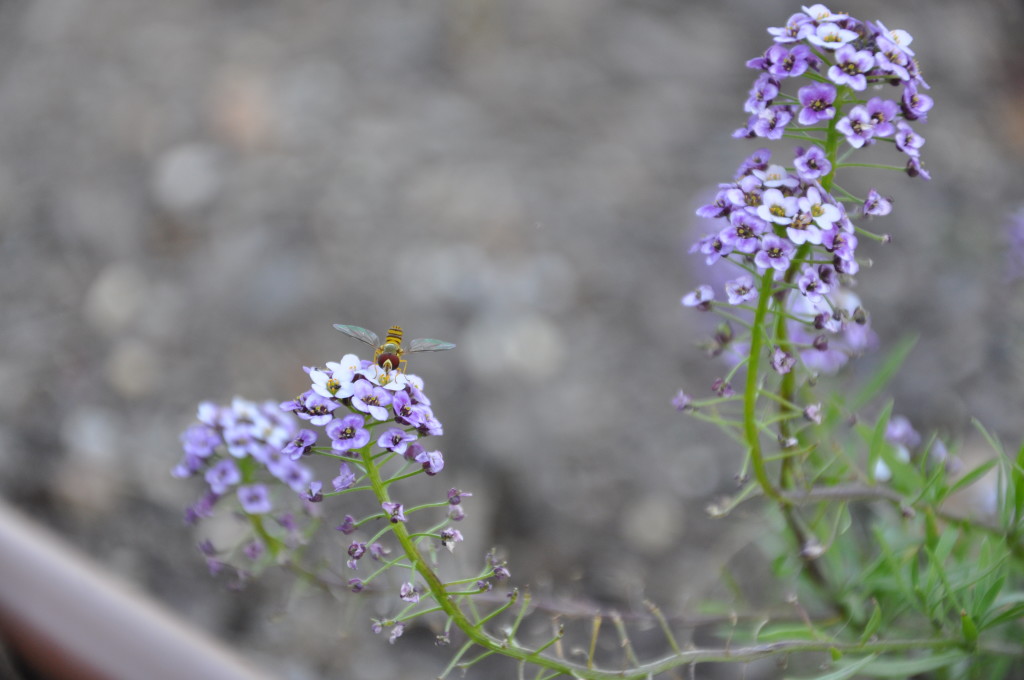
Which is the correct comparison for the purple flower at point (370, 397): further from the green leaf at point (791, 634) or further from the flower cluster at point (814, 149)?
the green leaf at point (791, 634)

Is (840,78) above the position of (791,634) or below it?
above

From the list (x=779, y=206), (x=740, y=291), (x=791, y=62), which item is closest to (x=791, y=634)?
(x=740, y=291)

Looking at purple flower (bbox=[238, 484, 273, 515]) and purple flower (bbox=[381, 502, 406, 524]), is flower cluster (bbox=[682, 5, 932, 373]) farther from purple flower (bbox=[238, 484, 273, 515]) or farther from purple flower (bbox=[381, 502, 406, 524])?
purple flower (bbox=[238, 484, 273, 515])

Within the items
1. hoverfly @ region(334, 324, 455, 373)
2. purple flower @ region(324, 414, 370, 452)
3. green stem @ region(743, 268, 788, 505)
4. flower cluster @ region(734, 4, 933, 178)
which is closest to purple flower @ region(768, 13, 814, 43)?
flower cluster @ region(734, 4, 933, 178)

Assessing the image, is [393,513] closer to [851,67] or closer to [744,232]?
[744,232]

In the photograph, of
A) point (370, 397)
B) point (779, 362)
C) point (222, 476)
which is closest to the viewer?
point (370, 397)
